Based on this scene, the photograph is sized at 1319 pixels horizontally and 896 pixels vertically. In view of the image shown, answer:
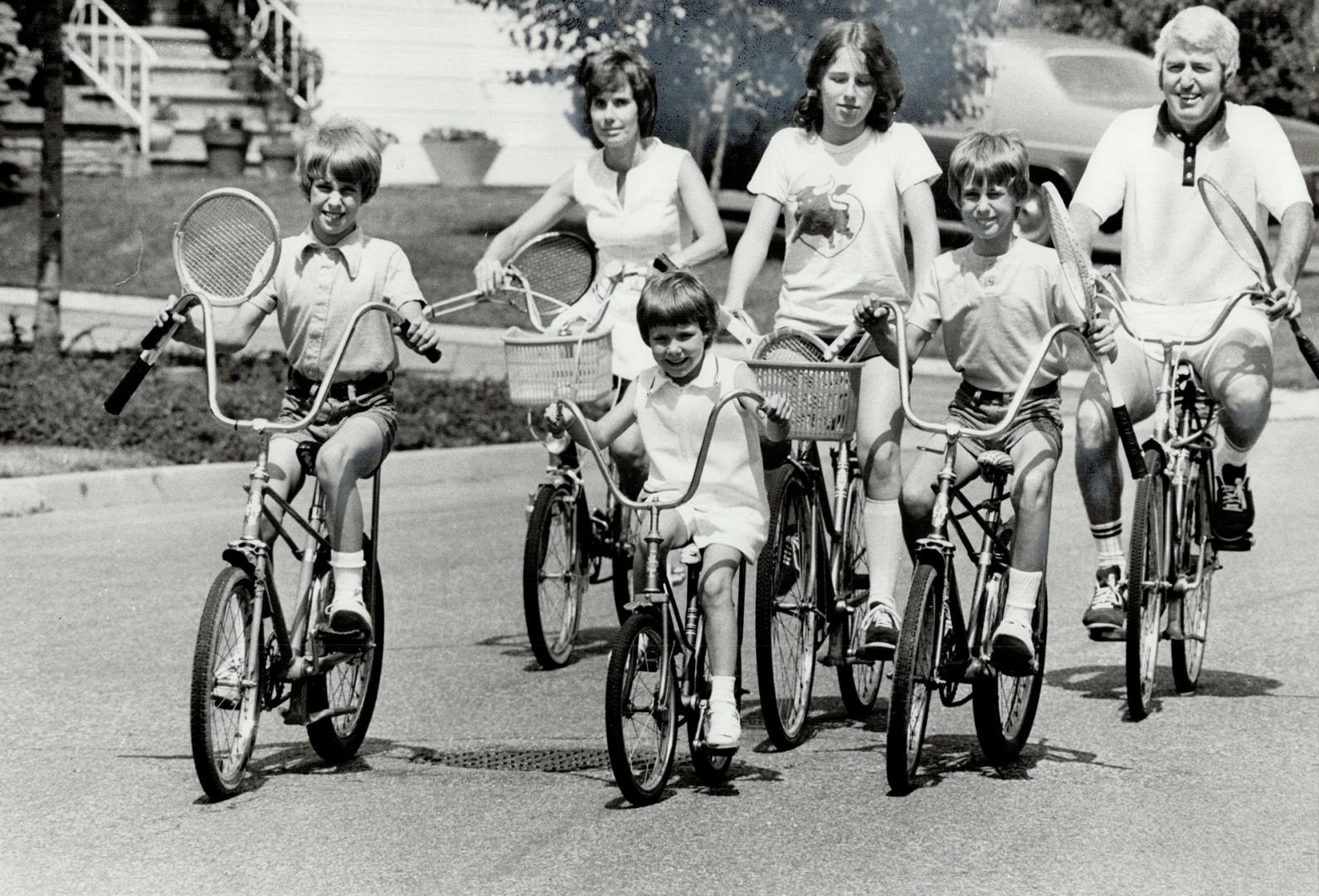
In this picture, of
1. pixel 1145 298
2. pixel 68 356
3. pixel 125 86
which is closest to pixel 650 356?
pixel 1145 298

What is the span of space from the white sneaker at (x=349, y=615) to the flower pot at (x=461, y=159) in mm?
18421

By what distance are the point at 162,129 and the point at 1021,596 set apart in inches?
785

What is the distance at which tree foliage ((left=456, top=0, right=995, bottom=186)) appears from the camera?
1361 centimetres

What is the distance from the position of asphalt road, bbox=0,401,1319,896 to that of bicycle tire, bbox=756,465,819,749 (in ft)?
0.45

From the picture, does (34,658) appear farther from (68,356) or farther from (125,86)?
(125,86)

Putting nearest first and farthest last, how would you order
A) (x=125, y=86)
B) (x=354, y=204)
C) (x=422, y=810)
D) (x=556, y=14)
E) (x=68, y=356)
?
(x=422, y=810) < (x=354, y=204) < (x=68, y=356) < (x=556, y=14) < (x=125, y=86)

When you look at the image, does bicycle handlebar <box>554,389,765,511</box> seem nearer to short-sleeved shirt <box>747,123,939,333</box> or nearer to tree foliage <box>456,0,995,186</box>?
short-sleeved shirt <box>747,123,939,333</box>

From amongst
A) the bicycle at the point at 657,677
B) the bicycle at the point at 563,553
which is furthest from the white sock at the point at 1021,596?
the bicycle at the point at 563,553

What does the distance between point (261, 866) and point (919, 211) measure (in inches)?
116

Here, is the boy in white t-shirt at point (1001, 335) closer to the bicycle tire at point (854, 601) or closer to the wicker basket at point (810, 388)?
the wicker basket at point (810, 388)

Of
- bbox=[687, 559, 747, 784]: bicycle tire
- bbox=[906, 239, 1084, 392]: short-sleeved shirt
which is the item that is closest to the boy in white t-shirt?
bbox=[906, 239, 1084, 392]: short-sleeved shirt

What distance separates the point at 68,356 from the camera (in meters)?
14.8

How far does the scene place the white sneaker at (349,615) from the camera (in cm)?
637

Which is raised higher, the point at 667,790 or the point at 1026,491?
the point at 1026,491
